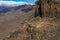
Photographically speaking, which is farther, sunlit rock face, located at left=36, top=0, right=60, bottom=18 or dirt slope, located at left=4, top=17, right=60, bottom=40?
sunlit rock face, located at left=36, top=0, right=60, bottom=18

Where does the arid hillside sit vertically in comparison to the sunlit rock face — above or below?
below

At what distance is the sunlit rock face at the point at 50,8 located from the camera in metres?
1.87

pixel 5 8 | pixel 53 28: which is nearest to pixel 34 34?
pixel 53 28

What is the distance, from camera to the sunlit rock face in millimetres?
1869

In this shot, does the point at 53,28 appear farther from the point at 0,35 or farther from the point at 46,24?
the point at 0,35

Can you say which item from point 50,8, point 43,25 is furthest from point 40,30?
point 50,8

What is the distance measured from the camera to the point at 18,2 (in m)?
3.80

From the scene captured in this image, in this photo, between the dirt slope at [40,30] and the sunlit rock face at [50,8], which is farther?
the sunlit rock face at [50,8]

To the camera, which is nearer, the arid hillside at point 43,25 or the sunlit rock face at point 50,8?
the arid hillside at point 43,25

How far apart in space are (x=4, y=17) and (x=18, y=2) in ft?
2.37

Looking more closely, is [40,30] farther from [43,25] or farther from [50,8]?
[50,8]

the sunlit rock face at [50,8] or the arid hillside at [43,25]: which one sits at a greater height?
the sunlit rock face at [50,8]

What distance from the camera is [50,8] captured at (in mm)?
1884

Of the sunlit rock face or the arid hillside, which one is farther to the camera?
the sunlit rock face
